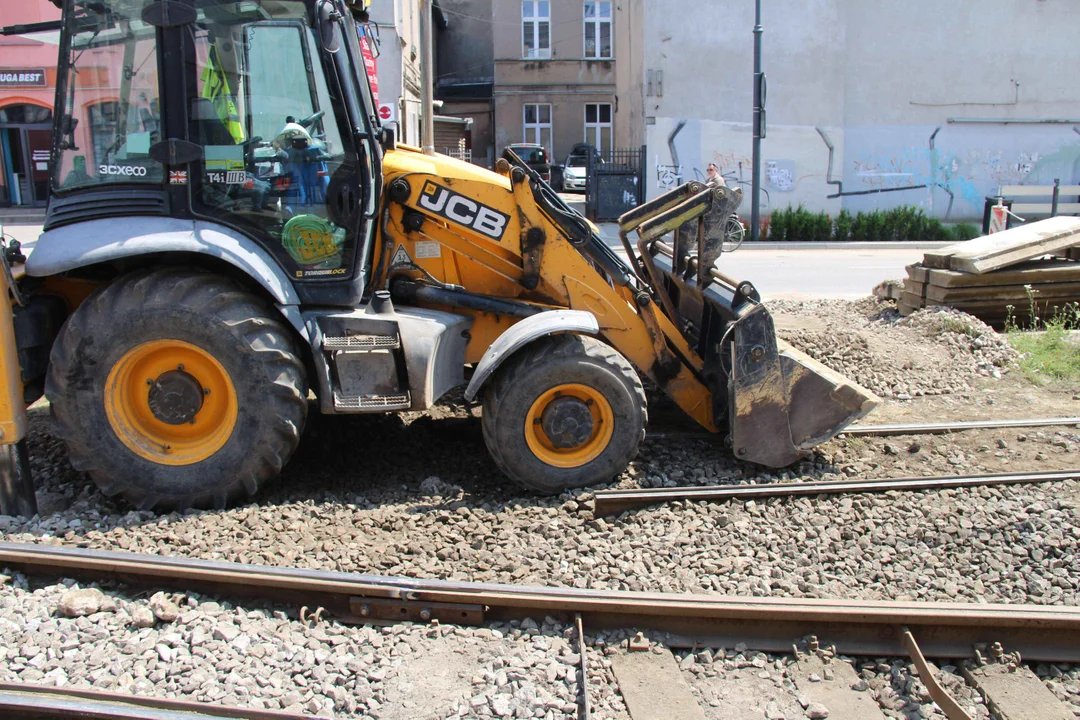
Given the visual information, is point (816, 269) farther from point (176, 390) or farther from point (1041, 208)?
point (176, 390)

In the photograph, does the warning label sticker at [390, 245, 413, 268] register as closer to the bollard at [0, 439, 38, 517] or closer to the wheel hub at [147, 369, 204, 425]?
the wheel hub at [147, 369, 204, 425]

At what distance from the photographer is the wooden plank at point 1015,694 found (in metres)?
3.45

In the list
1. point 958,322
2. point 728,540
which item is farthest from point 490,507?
point 958,322

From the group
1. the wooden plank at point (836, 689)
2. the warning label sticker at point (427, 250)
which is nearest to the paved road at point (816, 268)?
the warning label sticker at point (427, 250)

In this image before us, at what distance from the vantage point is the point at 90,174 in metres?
5.05

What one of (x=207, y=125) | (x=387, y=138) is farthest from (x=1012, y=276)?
(x=207, y=125)

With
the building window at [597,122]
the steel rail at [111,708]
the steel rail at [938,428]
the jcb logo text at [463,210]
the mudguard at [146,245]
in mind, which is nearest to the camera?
the steel rail at [111,708]

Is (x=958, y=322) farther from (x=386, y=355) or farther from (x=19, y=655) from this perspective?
(x=19, y=655)

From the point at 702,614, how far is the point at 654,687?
47 cm

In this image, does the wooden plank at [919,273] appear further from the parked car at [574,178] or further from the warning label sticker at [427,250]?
the parked car at [574,178]

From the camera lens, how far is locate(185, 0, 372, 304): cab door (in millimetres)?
4980

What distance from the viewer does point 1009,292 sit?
9688mm

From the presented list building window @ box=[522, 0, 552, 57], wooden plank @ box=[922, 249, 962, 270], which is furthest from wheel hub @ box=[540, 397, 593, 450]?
building window @ box=[522, 0, 552, 57]

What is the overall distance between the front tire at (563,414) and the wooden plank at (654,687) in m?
1.72
